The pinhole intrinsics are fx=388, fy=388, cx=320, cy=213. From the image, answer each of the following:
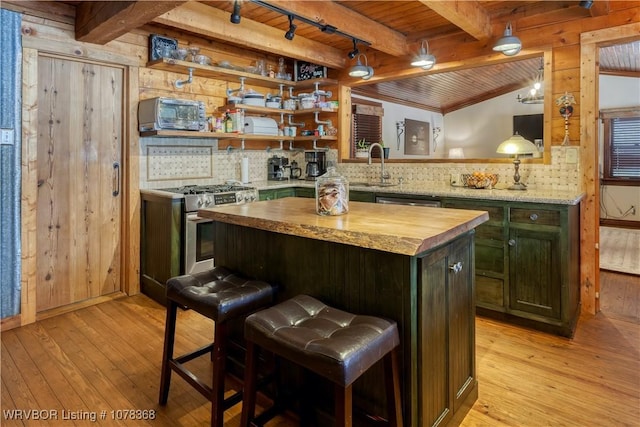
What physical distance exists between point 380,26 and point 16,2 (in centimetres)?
284

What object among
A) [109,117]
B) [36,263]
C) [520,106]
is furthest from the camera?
[520,106]

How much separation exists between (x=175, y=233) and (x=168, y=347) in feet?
4.61

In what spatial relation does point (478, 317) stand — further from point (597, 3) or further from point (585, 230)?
point (597, 3)

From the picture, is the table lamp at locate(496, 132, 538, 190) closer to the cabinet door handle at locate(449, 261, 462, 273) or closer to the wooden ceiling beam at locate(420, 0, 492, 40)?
the wooden ceiling beam at locate(420, 0, 492, 40)

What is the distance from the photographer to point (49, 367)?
2262 millimetres

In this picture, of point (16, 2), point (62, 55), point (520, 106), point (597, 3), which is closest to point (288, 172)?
point (62, 55)

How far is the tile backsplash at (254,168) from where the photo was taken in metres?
3.16

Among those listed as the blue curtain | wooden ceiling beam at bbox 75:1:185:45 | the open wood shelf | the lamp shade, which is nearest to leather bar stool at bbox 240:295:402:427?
wooden ceiling beam at bbox 75:1:185:45

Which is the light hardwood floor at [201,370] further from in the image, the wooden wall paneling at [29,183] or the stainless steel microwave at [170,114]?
the stainless steel microwave at [170,114]

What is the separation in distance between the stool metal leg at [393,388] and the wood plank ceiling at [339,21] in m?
2.25

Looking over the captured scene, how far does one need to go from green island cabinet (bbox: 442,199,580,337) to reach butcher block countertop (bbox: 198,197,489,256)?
1132 millimetres

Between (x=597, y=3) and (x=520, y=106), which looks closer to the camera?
(x=597, y=3)

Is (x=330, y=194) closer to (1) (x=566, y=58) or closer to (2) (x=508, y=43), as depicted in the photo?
(2) (x=508, y=43)

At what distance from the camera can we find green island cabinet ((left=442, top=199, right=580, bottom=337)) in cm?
260
